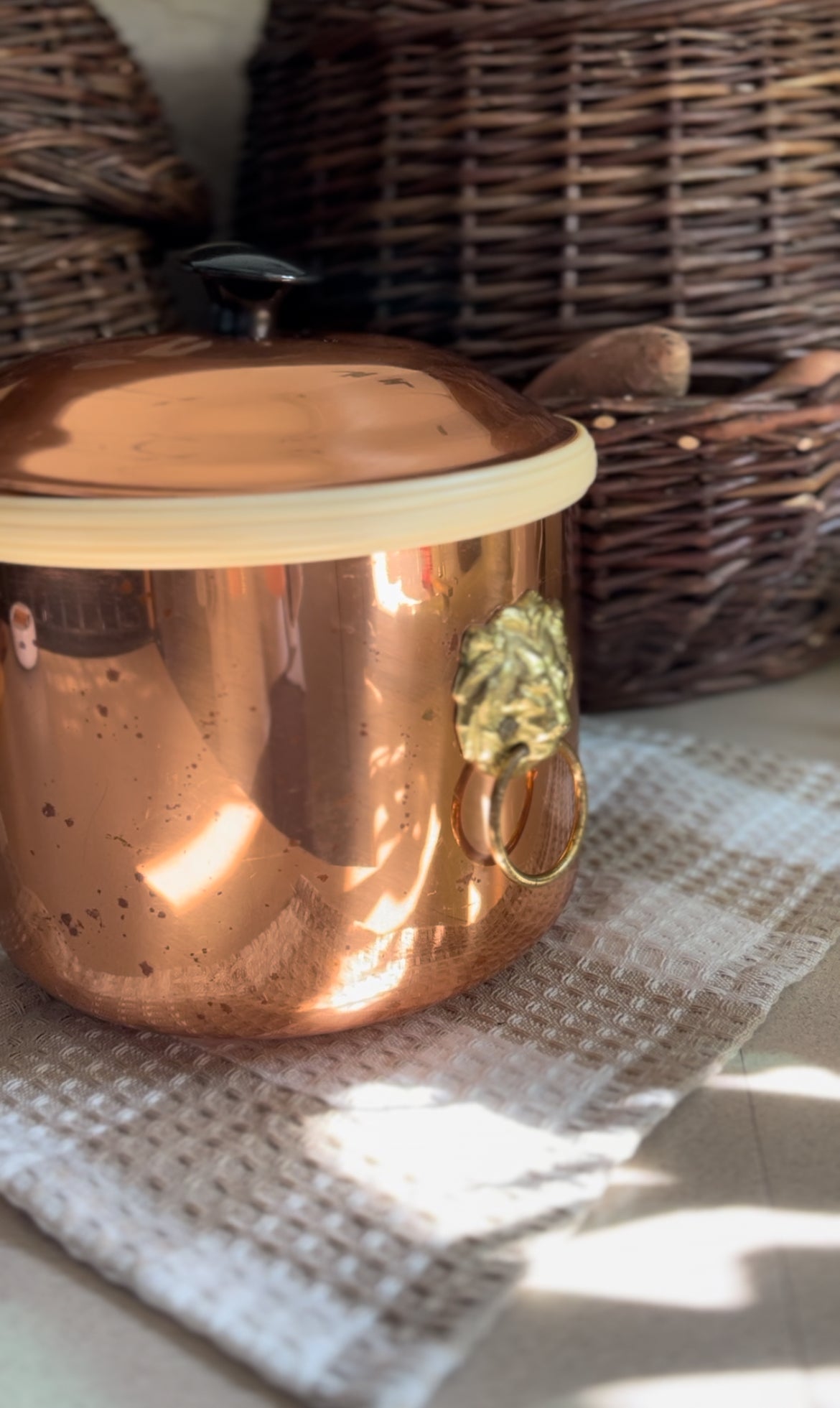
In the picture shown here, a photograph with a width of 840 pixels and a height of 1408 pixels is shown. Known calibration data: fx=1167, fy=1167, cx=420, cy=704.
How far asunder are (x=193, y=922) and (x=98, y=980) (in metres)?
0.05

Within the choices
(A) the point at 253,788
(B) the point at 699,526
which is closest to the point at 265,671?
(A) the point at 253,788

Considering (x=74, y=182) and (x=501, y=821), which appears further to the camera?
(x=74, y=182)

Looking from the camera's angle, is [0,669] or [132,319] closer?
[0,669]

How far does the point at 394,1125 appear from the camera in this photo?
17.0 inches

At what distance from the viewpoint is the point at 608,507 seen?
67cm

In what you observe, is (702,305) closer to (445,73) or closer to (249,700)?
(445,73)

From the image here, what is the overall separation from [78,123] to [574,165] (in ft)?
0.97

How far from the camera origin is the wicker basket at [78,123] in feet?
2.16

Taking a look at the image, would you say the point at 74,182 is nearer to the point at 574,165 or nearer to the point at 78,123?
the point at 78,123

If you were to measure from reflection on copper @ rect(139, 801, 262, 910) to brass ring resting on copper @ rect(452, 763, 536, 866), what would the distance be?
78mm

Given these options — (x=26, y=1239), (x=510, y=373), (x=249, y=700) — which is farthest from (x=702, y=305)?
(x=26, y=1239)

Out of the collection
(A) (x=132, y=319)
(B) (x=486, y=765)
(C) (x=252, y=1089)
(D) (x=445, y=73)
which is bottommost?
(C) (x=252, y=1089)

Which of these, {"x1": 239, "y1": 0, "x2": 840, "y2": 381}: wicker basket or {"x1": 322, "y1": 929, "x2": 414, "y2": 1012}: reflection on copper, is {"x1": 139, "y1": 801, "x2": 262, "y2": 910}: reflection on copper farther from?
{"x1": 239, "y1": 0, "x2": 840, "y2": 381}: wicker basket

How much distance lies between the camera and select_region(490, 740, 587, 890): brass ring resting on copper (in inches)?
17.6
